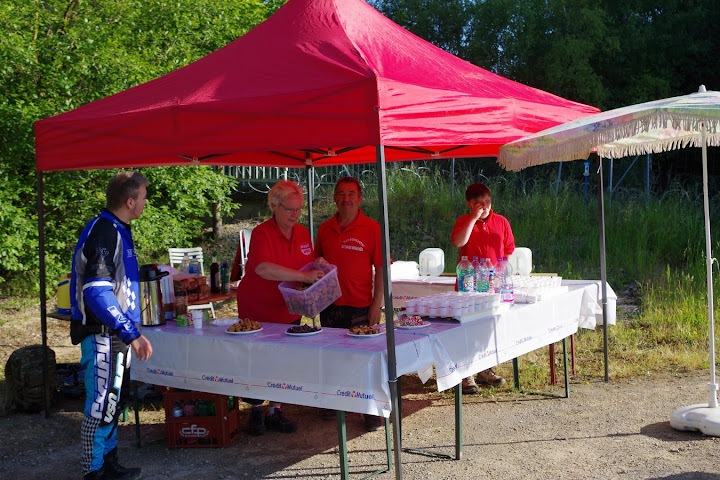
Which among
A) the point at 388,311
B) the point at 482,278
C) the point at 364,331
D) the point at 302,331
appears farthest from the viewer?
the point at 482,278

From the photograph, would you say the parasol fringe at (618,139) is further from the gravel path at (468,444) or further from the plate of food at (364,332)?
the gravel path at (468,444)

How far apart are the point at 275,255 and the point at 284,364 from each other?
3.12ft

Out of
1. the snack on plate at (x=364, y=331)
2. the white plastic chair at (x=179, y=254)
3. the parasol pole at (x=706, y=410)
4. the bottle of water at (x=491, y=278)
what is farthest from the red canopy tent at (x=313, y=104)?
the white plastic chair at (x=179, y=254)

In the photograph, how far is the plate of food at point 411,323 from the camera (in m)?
4.22

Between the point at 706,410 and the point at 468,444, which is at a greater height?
the point at 706,410

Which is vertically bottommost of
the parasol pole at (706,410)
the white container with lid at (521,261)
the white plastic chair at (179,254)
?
the parasol pole at (706,410)

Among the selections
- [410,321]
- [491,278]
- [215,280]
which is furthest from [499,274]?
[215,280]

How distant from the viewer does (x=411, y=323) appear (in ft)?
13.9

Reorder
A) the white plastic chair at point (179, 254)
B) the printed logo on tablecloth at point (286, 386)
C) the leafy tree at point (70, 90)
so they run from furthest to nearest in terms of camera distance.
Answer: the white plastic chair at point (179, 254) → the leafy tree at point (70, 90) → the printed logo on tablecloth at point (286, 386)

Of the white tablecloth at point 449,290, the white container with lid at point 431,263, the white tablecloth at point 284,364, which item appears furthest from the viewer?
the white container with lid at point 431,263

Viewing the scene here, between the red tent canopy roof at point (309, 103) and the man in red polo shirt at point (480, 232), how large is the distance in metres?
0.77

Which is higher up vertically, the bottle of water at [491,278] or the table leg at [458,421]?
the bottle of water at [491,278]

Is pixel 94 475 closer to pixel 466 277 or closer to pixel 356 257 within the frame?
pixel 356 257

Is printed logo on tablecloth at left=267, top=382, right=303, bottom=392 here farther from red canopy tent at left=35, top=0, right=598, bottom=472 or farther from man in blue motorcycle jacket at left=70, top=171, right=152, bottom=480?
man in blue motorcycle jacket at left=70, top=171, right=152, bottom=480
